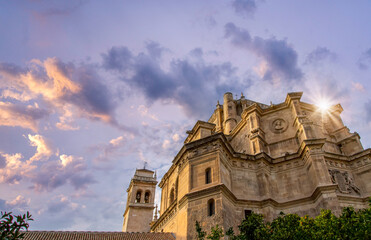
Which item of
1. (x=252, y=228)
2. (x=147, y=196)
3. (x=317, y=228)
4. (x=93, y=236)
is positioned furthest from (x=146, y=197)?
(x=317, y=228)

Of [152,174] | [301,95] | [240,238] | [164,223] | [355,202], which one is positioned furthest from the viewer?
[152,174]

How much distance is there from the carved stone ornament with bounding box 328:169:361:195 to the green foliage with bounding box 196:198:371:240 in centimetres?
847

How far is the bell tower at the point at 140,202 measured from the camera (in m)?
35.1

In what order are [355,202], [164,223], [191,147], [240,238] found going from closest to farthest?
[240,238], [355,202], [191,147], [164,223]

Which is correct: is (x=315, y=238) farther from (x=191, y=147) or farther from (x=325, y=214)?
(x=191, y=147)

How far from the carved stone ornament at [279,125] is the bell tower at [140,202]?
21.3 meters

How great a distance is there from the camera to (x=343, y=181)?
18.5m

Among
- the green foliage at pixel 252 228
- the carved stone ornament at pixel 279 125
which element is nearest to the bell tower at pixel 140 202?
the carved stone ornament at pixel 279 125

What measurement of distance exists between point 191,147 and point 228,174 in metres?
3.16

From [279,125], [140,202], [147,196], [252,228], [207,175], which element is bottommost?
[252,228]

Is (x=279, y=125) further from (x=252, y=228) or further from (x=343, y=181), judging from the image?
(x=252, y=228)

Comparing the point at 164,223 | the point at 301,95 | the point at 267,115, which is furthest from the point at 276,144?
the point at 164,223

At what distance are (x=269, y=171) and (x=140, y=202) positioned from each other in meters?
22.2

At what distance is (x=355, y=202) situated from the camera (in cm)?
1770
